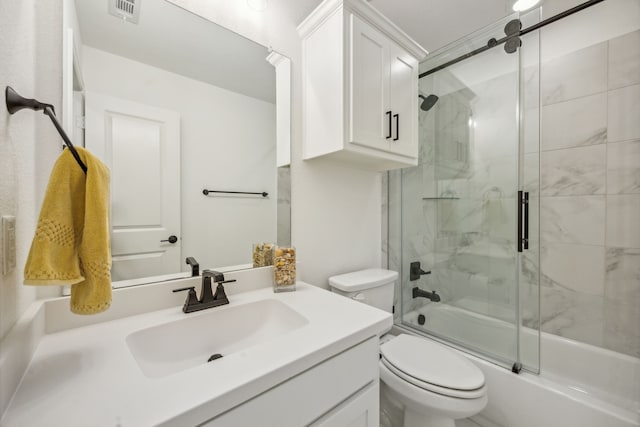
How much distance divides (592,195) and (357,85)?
1584 mm

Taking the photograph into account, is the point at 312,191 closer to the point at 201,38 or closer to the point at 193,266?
the point at 193,266

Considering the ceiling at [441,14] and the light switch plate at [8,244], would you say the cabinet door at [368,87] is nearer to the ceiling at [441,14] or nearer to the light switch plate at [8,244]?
the ceiling at [441,14]

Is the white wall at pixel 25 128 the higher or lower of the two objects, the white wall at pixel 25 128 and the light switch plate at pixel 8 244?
the higher

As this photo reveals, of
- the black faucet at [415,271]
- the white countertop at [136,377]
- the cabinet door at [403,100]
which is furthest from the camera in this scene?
the black faucet at [415,271]

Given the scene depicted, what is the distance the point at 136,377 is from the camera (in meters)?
0.50

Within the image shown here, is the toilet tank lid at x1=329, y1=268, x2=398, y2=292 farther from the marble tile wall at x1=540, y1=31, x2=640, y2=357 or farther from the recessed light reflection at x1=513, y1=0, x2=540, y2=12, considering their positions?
the recessed light reflection at x1=513, y1=0, x2=540, y2=12

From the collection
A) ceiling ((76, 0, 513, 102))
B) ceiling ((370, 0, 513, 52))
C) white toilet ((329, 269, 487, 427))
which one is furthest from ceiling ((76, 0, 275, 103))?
white toilet ((329, 269, 487, 427))

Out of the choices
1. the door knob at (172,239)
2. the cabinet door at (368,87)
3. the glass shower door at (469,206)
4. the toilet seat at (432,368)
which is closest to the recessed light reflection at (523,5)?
the glass shower door at (469,206)

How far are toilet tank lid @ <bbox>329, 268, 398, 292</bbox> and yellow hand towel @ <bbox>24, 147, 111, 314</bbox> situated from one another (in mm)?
961

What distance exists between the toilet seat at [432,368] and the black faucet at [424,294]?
0.50m

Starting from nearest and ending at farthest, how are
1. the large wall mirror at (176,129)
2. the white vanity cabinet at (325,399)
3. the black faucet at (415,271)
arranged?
the white vanity cabinet at (325,399) → the large wall mirror at (176,129) → the black faucet at (415,271)

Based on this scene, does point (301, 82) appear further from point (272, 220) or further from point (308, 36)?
point (272, 220)

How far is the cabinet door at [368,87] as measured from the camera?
108 cm

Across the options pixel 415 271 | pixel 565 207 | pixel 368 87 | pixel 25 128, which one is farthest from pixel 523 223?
pixel 25 128
